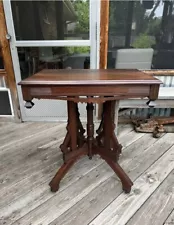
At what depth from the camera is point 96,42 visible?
2.13 metres

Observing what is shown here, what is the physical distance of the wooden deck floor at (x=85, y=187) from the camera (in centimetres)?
123

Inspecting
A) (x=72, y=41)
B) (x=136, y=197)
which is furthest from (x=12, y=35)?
(x=136, y=197)

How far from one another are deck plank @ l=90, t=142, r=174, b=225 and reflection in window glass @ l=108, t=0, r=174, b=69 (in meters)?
1.17

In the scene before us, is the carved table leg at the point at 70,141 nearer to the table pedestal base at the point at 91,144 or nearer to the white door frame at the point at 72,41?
the table pedestal base at the point at 91,144

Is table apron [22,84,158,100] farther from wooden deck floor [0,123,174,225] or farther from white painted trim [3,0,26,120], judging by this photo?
white painted trim [3,0,26,120]

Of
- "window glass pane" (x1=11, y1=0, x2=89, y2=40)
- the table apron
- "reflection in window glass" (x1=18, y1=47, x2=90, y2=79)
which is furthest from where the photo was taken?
"reflection in window glass" (x1=18, y1=47, x2=90, y2=79)

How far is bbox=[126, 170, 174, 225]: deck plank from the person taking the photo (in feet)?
3.93

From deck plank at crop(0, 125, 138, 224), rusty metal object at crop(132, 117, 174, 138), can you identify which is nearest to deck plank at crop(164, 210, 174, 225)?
deck plank at crop(0, 125, 138, 224)

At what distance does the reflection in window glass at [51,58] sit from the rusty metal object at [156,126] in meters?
0.93

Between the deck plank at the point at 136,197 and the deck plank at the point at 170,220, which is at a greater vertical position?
the deck plank at the point at 136,197

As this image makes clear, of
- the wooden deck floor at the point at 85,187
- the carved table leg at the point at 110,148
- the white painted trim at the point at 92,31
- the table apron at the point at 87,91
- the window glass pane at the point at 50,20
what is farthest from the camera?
the window glass pane at the point at 50,20

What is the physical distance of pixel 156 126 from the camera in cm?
221

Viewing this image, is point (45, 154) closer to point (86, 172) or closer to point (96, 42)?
point (86, 172)

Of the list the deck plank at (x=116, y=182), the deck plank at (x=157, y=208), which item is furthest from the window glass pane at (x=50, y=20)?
the deck plank at (x=157, y=208)
